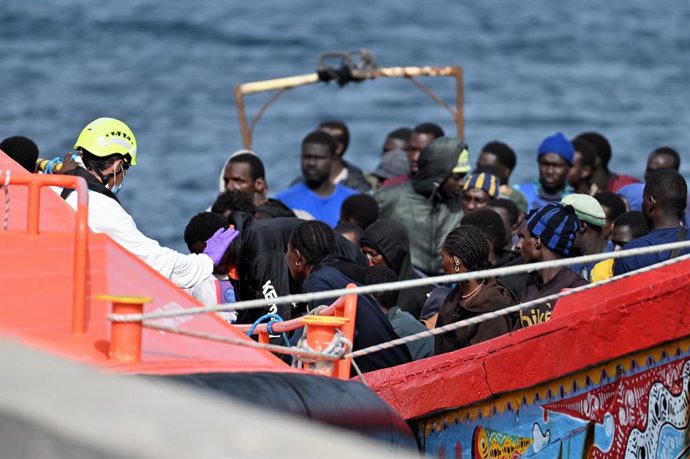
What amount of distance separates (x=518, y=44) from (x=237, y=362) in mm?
37012

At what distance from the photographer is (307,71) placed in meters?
34.8

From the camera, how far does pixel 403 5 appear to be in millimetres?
46938

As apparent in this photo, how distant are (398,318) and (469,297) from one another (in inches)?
17.9

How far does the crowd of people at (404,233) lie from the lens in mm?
6250

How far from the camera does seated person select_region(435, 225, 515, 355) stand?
20.4 feet

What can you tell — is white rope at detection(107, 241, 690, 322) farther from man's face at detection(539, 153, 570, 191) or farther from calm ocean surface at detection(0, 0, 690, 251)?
calm ocean surface at detection(0, 0, 690, 251)

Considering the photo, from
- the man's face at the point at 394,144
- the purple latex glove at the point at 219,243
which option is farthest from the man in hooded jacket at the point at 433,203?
the man's face at the point at 394,144

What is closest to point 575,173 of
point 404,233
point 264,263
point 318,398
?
point 404,233

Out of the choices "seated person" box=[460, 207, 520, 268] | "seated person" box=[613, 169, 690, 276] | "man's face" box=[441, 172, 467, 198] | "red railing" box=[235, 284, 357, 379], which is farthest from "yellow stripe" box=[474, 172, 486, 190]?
"red railing" box=[235, 284, 357, 379]

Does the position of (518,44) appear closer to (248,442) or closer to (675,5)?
(675,5)

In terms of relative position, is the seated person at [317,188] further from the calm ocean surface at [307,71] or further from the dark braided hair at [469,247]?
the calm ocean surface at [307,71]

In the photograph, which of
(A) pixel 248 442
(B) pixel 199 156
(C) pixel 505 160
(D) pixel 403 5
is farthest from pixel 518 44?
(A) pixel 248 442

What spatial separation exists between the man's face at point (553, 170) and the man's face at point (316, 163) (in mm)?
1614

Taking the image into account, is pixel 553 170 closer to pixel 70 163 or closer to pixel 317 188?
pixel 317 188
